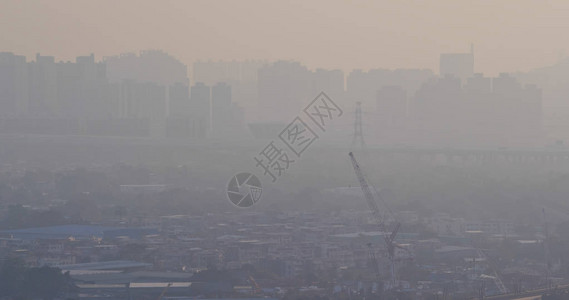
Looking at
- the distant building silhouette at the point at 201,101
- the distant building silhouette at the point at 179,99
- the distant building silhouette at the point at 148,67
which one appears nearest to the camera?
the distant building silhouette at the point at 201,101

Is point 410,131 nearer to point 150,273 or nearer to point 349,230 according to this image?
point 349,230

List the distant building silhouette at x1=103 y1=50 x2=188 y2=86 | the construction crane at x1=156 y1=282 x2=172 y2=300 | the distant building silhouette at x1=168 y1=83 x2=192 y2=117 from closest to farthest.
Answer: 1. the construction crane at x1=156 y1=282 x2=172 y2=300
2. the distant building silhouette at x1=168 y1=83 x2=192 y2=117
3. the distant building silhouette at x1=103 y1=50 x2=188 y2=86

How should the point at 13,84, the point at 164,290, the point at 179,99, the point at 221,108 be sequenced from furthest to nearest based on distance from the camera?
the point at 179,99 < the point at 221,108 < the point at 13,84 < the point at 164,290

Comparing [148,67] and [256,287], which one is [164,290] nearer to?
[256,287]

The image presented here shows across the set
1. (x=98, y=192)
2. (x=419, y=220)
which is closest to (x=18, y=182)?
(x=98, y=192)

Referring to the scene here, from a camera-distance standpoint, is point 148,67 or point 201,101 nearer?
point 201,101

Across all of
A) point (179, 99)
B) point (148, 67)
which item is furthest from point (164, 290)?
point (148, 67)

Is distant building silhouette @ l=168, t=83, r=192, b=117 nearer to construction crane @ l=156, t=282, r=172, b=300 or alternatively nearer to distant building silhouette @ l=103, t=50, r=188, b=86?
distant building silhouette @ l=103, t=50, r=188, b=86

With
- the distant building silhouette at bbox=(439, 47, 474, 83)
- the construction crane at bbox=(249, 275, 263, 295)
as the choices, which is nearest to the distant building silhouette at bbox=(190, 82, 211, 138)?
Answer: the distant building silhouette at bbox=(439, 47, 474, 83)

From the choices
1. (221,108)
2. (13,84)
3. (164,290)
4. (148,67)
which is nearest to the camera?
(164,290)

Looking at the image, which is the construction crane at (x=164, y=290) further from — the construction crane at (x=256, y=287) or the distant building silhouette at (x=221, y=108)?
the distant building silhouette at (x=221, y=108)

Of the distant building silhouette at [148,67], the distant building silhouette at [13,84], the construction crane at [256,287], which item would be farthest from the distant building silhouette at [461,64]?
the construction crane at [256,287]
